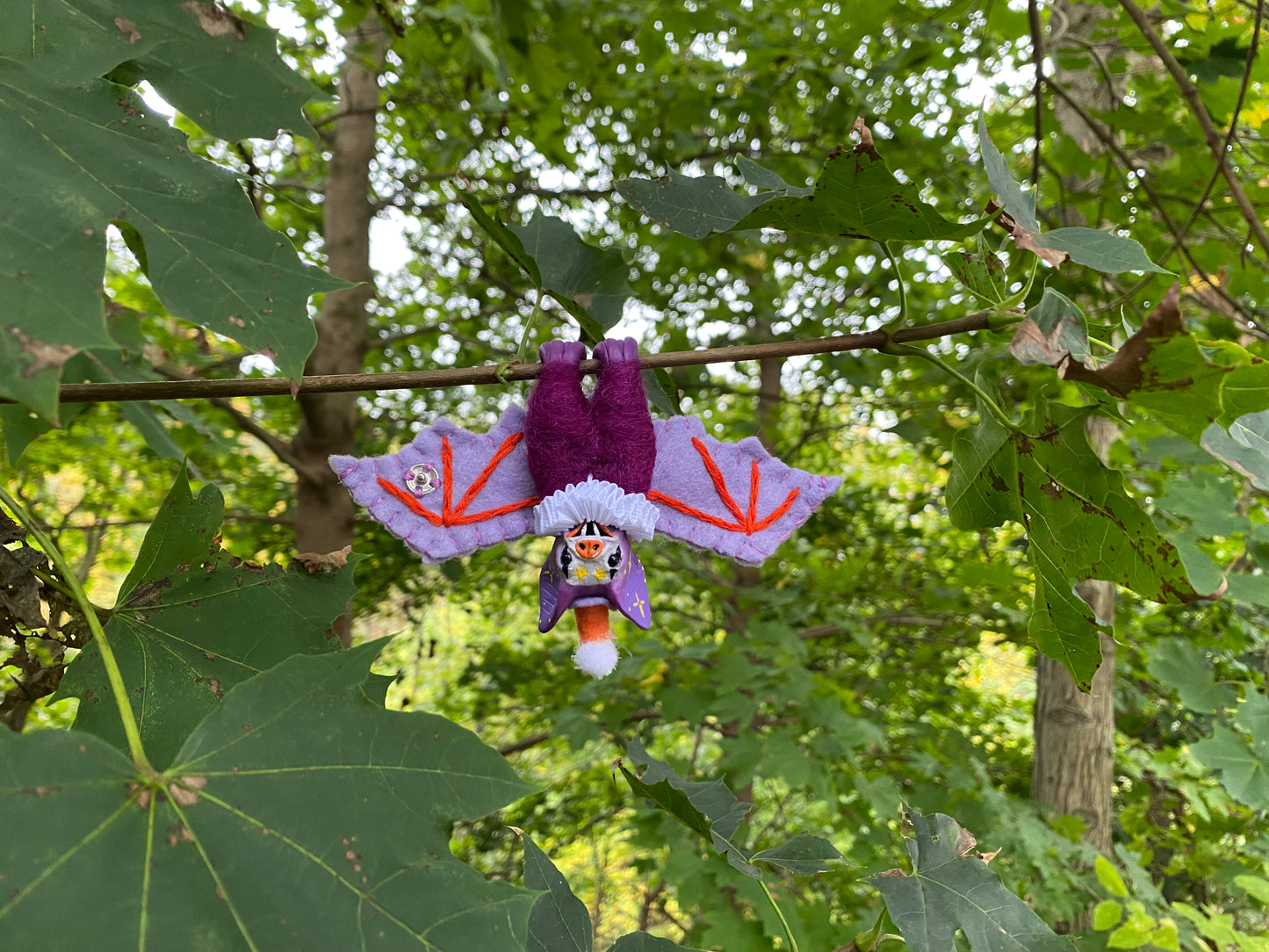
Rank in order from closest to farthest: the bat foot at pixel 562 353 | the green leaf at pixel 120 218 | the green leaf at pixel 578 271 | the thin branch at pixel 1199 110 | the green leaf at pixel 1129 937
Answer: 1. the green leaf at pixel 120 218
2. the bat foot at pixel 562 353
3. the green leaf at pixel 578 271
4. the thin branch at pixel 1199 110
5. the green leaf at pixel 1129 937

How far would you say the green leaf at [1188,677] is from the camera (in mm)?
1557

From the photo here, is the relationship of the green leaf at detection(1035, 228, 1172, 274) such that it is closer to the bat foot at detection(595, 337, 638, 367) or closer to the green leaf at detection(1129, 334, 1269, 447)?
the green leaf at detection(1129, 334, 1269, 447)

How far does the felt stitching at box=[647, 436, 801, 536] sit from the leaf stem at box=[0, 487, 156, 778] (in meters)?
0.48

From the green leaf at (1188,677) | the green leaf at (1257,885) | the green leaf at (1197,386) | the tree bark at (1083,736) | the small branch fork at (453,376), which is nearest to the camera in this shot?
the green leaf at (1197,386)

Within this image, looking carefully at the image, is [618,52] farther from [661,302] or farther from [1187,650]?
[1187,650]

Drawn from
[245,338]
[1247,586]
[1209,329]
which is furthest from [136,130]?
[1209,329]

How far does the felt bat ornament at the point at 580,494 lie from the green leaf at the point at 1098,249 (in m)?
0.30

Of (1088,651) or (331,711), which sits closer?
(331,711)

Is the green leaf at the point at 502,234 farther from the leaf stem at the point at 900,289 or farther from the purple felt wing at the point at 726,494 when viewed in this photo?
the leaf stem at the point at 900,289

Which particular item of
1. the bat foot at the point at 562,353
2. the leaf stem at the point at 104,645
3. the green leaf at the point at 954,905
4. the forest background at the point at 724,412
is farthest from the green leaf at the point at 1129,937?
the leaf stem at the point at 104,645

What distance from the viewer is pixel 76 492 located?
5.11 metres

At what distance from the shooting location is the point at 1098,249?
0.68 m

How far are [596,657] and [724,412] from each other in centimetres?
265

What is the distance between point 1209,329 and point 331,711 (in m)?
2.17
